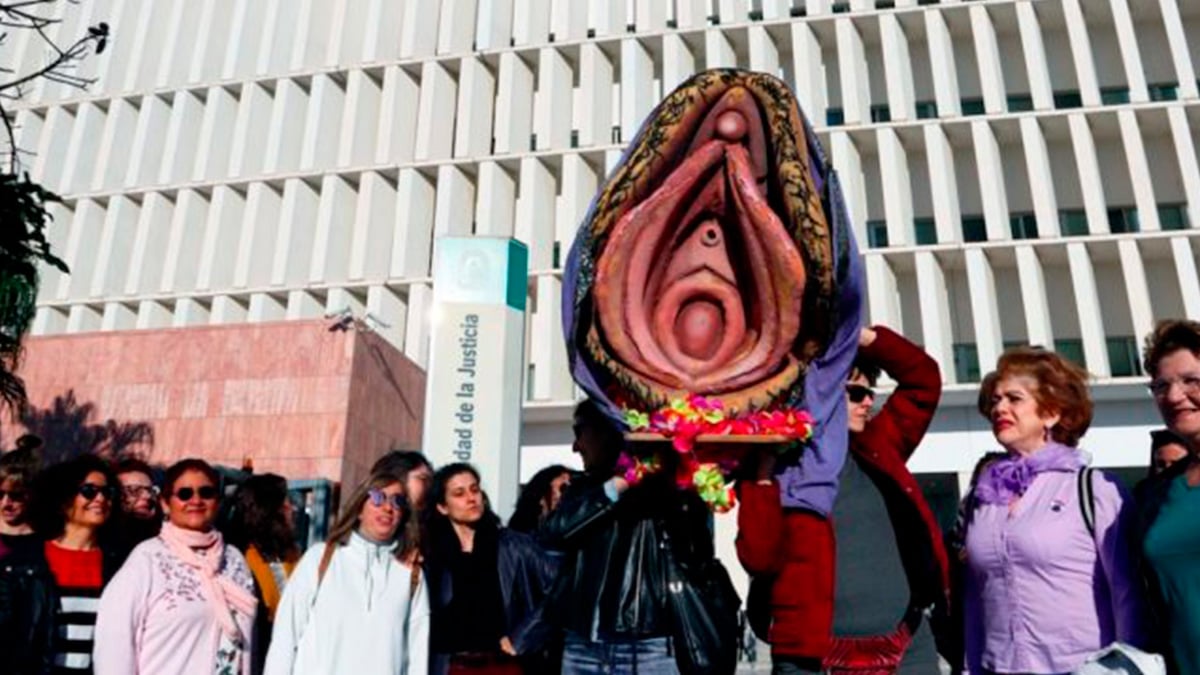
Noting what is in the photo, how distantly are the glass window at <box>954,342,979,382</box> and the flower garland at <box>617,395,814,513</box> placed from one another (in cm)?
2136

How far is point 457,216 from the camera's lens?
27203mm

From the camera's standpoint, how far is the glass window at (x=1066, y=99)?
2528cm

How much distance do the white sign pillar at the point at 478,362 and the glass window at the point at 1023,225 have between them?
17353mm

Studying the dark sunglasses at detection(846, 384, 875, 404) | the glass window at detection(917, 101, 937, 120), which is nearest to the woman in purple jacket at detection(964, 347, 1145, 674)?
the dark sunglasses at detection(846, 384, 875, 404)

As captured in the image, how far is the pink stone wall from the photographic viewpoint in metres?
20.5

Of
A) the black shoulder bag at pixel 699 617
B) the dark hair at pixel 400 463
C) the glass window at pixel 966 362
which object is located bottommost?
the black shoulder bag at pixel 699 617

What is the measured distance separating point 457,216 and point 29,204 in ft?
63.3

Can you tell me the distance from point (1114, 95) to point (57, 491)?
90.0 ft

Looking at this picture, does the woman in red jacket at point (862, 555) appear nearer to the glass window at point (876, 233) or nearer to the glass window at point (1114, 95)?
the glass window at point (876, 233)

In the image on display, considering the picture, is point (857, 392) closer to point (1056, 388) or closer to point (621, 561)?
point (1056, 388)

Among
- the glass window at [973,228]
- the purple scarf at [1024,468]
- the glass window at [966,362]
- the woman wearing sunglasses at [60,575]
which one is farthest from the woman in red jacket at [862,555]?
the glass window at [973,228]

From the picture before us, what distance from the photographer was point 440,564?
4.54 metres

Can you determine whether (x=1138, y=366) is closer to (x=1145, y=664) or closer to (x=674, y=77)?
(x=674, y=77)

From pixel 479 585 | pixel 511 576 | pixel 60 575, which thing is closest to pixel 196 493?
pixel 60 575
